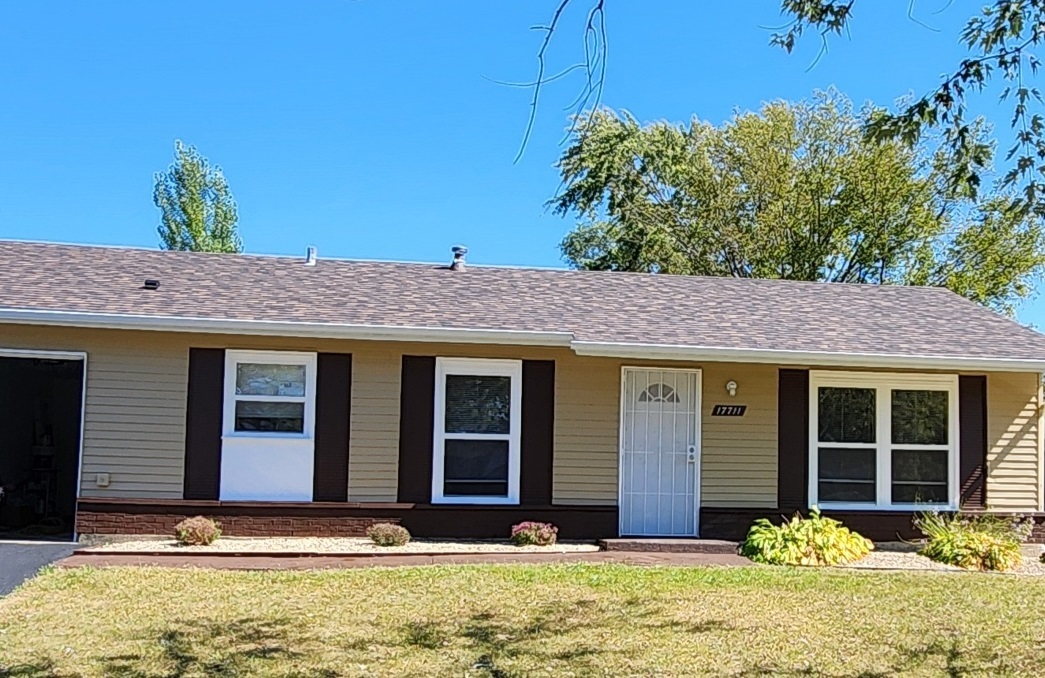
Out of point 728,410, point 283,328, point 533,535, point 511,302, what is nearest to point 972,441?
point 728,410

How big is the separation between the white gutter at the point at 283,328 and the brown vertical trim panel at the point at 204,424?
0.43 meters

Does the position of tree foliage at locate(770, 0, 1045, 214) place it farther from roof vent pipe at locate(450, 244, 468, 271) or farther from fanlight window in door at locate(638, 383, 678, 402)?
roof vent pipe at locate(450, 244, 468, 271)

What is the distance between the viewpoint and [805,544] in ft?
34.3

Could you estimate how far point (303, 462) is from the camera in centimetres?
1105

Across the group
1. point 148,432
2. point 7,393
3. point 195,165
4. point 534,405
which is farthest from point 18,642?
point 195,165

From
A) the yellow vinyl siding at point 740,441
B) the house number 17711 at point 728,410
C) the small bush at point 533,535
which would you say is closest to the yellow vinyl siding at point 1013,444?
the yellow vinyl siding at point 740,441

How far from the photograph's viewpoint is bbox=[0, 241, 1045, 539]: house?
10.8 m

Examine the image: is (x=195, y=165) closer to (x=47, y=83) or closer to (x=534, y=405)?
(x=47, y=83)

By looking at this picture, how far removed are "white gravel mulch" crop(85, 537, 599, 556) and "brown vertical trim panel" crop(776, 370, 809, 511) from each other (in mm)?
2661

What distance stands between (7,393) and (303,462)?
4726mm

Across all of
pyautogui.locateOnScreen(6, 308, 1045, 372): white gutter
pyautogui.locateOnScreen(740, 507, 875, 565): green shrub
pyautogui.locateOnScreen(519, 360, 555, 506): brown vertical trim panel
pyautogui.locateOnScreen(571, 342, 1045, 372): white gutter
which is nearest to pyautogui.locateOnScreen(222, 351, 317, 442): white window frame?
pyautogui.locateOnScreen(6, 308, 1045, 372): white gutter

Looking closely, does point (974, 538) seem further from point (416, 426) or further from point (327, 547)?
point (327, 547)

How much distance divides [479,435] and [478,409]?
1.04 feet

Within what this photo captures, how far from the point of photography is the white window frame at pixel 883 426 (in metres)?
12.0
